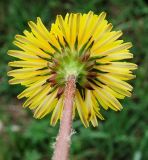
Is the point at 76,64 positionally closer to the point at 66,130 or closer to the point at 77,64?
the point at 77,64

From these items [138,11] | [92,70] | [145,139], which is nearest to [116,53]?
[92,70]

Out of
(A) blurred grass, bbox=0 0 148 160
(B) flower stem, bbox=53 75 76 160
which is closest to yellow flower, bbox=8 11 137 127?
(B) flower stem, bbox=53 75 76 160

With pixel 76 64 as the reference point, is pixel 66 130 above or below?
below

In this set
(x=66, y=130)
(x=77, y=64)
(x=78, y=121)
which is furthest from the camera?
(x=78, y=121)

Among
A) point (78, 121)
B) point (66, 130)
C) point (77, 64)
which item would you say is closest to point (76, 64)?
point (77, 64)

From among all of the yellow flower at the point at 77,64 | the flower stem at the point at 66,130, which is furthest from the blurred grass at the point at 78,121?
the flower stem at the point at 66,130

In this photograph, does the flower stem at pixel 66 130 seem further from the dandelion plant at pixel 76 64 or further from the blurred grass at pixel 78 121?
the blurred grass at pixel 78 121
